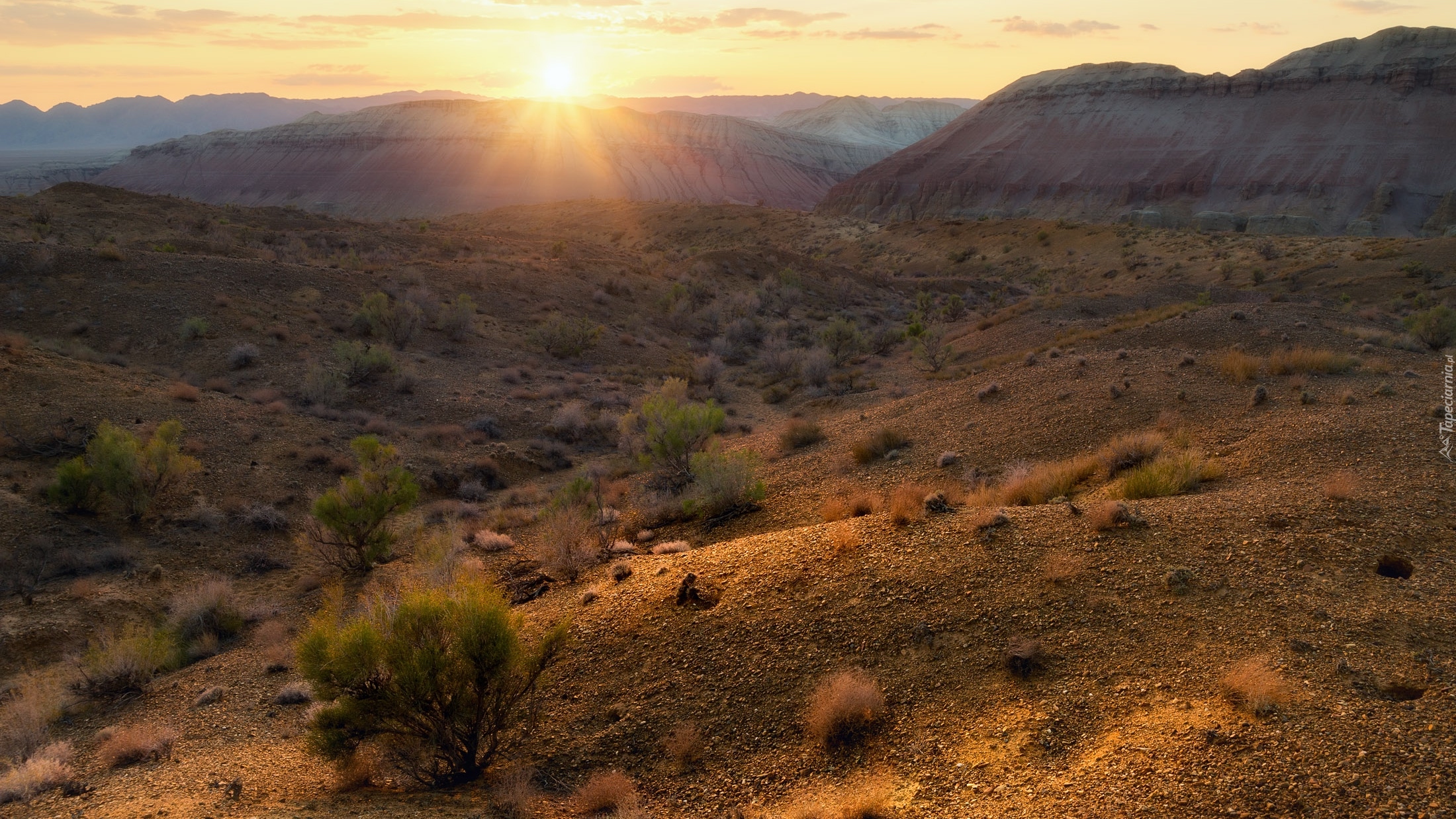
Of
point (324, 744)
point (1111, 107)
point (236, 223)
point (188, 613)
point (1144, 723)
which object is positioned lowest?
point (188, 613)

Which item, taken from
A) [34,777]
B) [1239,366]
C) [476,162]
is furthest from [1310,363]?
[476,162]

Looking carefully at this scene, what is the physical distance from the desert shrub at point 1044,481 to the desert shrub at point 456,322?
20455 millimetres

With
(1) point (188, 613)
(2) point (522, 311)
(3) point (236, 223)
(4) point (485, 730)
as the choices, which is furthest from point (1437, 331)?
(3) point (236, 223)

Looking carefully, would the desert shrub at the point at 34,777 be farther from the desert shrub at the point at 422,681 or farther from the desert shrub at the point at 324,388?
the desert shrub at the point at 324,388

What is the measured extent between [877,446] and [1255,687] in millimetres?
8467

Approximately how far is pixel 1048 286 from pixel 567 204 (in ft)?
179

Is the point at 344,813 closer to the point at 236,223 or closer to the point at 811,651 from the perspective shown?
the point at 811,651

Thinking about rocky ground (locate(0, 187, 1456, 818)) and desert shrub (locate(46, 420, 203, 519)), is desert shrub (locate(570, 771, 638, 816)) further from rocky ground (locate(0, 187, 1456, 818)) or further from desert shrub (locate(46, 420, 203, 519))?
desert shrub (locate(46, 420, 203, 519))

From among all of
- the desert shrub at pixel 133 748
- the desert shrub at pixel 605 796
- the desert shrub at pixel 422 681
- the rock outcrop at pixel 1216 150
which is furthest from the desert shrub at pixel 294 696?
the rock outcrop at pixel 1216 150

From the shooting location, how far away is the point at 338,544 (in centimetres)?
1173

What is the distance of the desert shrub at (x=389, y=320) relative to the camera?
23.8 meters

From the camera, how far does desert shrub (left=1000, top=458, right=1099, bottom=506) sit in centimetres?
961

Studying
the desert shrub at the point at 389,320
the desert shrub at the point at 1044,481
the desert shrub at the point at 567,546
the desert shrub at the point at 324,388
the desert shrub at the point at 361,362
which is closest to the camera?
the desert shrub at the point at 1044,481

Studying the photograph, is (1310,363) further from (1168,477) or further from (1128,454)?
(1168,477)
